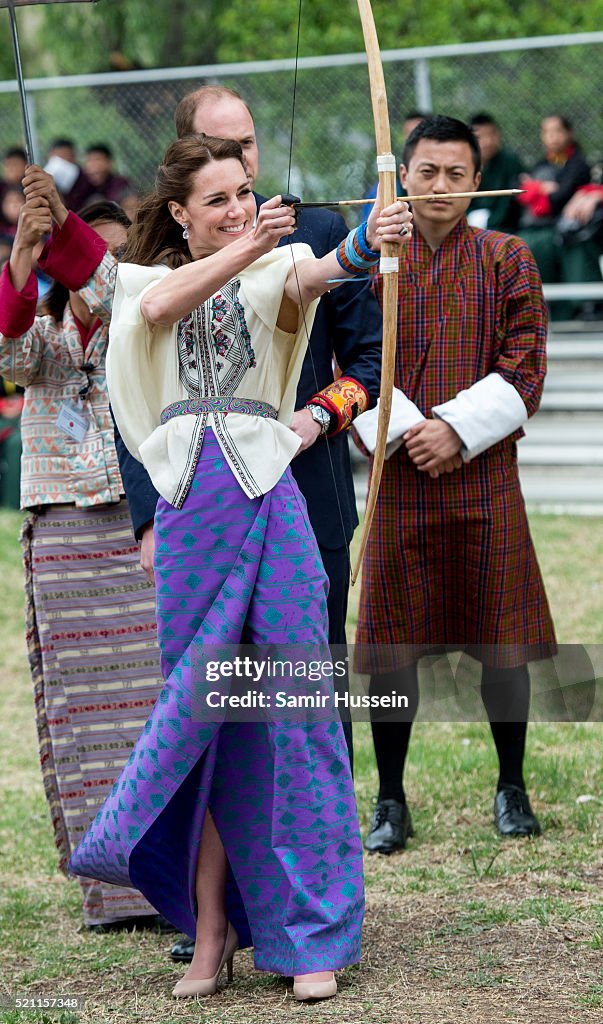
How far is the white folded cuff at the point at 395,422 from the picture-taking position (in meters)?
3.97

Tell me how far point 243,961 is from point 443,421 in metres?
1.55

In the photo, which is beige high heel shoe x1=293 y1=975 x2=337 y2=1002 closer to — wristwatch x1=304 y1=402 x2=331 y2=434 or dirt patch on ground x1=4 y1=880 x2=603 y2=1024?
dirt patch on ground x1=4 y1=880 x2=603 y2=1024

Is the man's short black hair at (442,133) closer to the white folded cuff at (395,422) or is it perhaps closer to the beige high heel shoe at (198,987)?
the white folded cuff at (395,422)

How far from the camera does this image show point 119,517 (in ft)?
12.7

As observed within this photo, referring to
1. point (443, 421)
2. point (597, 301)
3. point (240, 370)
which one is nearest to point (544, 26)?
point (597, 301)

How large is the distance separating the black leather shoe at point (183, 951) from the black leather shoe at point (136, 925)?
0.30m

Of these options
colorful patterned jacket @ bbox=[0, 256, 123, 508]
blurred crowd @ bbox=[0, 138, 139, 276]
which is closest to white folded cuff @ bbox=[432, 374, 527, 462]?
colorful patterned jacket @ bbox=[0, 256, 123, 508]

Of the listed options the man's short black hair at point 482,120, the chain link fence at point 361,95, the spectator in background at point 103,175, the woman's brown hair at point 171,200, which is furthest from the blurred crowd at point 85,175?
the woman's brown hair at point 171,200

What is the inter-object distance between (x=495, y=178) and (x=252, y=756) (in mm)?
7189

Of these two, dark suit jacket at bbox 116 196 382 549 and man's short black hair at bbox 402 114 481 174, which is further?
man's short black hair at bbox 402 114 481 174

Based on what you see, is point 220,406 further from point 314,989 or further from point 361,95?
point 361,95

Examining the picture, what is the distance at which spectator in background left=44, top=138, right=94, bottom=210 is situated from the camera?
10141mm

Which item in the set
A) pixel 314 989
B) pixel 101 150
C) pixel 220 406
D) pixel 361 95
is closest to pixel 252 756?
pixel 314 989

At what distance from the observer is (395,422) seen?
3.97 meters
